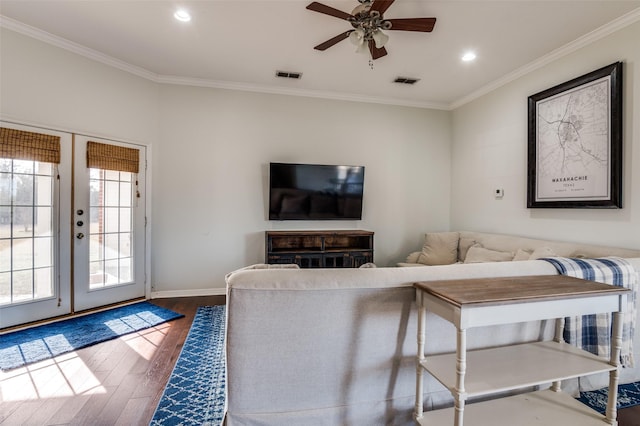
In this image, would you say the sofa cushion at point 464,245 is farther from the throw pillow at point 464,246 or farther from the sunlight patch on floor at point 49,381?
the sunlight patch on floor at point 49,381

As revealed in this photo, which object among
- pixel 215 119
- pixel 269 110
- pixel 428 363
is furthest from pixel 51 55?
pixel 428 363

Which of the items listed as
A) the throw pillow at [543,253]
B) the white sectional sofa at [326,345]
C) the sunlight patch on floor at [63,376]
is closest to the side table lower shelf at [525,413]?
the white sectional sofa at [326,345]

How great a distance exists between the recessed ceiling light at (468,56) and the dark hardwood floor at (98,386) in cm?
338

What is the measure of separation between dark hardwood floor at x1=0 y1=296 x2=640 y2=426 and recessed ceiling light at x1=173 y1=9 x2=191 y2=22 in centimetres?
301

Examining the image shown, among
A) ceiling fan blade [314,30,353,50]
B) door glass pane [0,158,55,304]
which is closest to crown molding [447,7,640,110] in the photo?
ceiling fan blade [314,30,353,50]

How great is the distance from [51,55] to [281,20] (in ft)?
8.33

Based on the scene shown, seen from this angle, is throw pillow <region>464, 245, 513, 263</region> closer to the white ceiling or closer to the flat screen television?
the flat screen television

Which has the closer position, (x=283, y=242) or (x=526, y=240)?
(x=526, y=240)

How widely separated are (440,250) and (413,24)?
294 cm

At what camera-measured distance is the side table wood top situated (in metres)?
1.29

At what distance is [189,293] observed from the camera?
4047mm

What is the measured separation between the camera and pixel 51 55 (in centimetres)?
308

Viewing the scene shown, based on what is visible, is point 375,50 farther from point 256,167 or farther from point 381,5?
point 256,167

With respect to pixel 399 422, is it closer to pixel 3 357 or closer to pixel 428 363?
pixel 428 363
